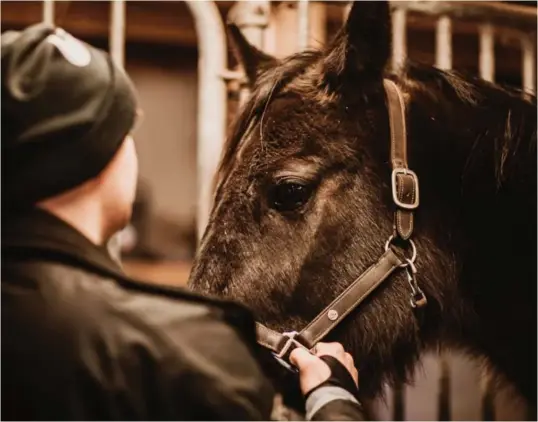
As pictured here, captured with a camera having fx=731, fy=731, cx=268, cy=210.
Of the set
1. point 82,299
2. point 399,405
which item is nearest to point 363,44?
point 82,299

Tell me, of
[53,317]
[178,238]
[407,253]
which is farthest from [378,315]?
[178,238]

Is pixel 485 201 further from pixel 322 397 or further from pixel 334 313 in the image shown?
pixel 322 397

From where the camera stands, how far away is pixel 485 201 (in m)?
0.87

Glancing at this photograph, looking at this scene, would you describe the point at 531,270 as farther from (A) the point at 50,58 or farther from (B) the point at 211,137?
(A) the point at 50,58

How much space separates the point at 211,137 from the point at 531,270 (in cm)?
45

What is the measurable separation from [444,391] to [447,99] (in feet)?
2.53

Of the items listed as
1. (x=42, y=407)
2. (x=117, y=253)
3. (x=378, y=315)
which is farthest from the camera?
(x=117, y=253)

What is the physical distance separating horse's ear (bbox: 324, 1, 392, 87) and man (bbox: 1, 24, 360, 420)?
32 centimetres

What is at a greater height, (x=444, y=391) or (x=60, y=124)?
(x=60, y=124)

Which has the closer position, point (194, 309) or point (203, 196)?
point (194, 309)

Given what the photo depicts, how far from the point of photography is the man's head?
0.53m

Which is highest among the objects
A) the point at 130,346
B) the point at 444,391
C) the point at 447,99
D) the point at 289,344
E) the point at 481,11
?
the point at 481,11

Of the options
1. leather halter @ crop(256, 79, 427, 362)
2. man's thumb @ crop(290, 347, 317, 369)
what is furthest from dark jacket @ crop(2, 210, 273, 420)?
leather halter @ crop(256, 79, 427, 362)

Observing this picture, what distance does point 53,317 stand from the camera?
1.68 ft
